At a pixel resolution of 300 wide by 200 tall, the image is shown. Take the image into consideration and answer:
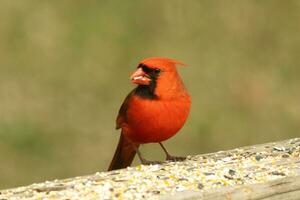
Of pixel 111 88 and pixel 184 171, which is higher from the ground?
pixel 184 171

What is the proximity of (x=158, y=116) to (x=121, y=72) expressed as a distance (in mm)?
3405

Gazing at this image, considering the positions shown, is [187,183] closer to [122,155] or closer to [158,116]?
[158,116]

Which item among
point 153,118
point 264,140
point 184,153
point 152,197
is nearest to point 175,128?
point 153,118

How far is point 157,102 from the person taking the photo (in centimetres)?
414

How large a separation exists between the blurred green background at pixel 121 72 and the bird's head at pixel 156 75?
2623mm

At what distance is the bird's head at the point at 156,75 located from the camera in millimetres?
4105

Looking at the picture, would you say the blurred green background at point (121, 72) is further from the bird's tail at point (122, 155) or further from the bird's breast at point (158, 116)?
the bird's breast at point (158, 116)

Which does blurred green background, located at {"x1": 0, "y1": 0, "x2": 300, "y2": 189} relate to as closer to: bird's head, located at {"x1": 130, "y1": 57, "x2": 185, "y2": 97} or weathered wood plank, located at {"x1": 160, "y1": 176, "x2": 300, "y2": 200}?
bird's head, located at {"x1": 130, "y1": 57, "x2": 185, "y2": 97}

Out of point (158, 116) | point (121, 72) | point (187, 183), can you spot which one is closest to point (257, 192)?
point (187, 183)

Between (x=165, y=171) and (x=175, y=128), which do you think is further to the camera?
(x=175, y=128)

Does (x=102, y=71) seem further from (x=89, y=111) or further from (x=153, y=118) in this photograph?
(x=153, y=118)

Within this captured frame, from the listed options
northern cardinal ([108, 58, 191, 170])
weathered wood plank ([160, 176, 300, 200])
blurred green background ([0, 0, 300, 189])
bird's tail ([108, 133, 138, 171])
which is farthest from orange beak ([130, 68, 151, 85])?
blurred green background ([0, 0, 300, 189])

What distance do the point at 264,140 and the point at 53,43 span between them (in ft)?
5.47

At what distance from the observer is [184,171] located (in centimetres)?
367
